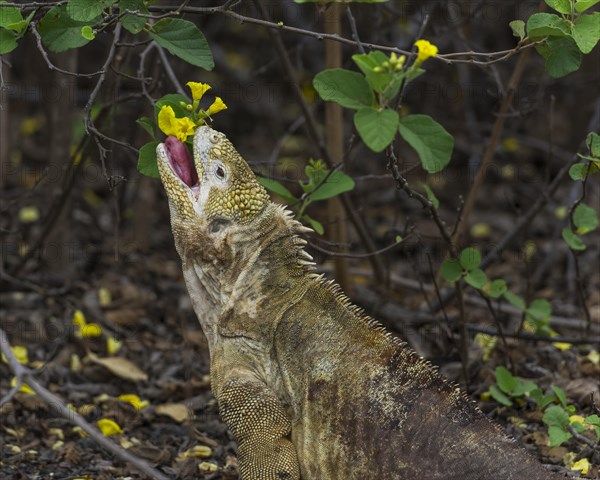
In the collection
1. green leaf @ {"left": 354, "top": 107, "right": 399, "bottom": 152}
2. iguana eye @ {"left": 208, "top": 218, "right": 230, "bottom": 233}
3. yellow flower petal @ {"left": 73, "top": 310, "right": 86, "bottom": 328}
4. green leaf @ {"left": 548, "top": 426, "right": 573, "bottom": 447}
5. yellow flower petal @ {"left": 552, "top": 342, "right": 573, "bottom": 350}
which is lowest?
yellow flower petal @ {"left": 552, "top": 342, "right": 573, "bottom": 350}

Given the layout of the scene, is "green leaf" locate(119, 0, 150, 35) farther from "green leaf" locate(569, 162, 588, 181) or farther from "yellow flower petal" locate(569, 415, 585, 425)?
"yellow flower petal" locate(569, 415, 585, 425)

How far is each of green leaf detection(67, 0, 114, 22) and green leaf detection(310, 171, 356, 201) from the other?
4.70 ft

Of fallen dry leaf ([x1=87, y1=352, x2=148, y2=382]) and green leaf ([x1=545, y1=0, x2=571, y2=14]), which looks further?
fallen dry leaf ([x1=87, y1=352, x2=148, y2=382])

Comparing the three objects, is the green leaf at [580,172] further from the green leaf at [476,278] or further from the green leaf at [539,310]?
the green leaf at [539,310]

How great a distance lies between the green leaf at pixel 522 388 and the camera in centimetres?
551

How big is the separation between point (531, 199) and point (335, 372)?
19.8ft

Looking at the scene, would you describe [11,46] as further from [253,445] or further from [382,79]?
[253,445]

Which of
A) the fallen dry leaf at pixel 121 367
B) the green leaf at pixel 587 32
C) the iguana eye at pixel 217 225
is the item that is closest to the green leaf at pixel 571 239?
the green leaf at pixel 587 32

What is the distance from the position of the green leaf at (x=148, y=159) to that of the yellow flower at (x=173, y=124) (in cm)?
29

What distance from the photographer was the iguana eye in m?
4.53

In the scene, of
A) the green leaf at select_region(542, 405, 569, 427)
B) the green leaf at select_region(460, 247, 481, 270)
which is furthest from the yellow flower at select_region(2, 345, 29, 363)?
the green leaf at select_region(542, 405, 569, 427)

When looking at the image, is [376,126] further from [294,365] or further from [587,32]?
[294,365]

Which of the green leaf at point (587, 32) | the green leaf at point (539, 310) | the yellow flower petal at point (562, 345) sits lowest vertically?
the yellow flower petal at point (562, 345)

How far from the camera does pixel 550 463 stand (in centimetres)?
521
